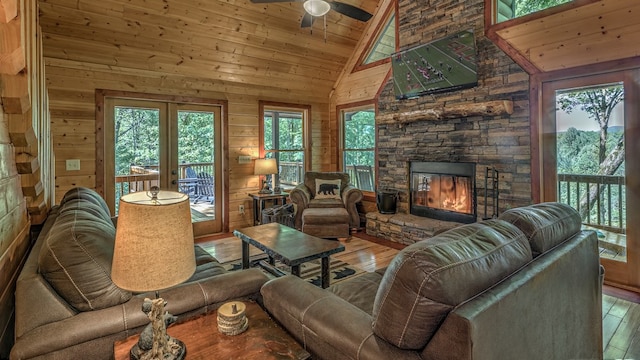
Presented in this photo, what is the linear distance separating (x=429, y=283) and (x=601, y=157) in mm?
3392

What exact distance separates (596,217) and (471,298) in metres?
3.28

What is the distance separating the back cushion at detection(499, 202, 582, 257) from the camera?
1477 millimetres

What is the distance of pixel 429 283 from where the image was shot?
1008 mm

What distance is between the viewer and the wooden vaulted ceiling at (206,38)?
3752mm

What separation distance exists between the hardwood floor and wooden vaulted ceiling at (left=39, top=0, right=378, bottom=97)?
8.47 feet

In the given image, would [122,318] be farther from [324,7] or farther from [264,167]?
[264,167]

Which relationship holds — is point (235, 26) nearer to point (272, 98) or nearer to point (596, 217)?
point (272, 98)

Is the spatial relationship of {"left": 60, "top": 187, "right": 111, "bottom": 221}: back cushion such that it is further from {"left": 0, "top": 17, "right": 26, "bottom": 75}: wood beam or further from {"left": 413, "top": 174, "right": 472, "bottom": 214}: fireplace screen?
{"left": 413, "top": 174, "right": 472, "bottom": 214}: fireplace screen

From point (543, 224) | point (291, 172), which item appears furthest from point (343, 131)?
point (543, 224)

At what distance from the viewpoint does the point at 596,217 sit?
334 cm

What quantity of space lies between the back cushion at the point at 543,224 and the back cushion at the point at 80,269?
5.83 feet

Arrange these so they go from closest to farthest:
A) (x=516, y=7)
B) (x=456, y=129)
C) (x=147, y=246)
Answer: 1. (x=147, y=246)
2. (x=516, y=7)
3. (x=456, y=129)

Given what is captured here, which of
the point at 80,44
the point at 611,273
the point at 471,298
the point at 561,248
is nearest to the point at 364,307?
the point at 471,298

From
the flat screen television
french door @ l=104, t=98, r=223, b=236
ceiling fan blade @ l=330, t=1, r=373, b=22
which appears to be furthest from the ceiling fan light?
french door @ l=104, t=98, r=223, b=236
